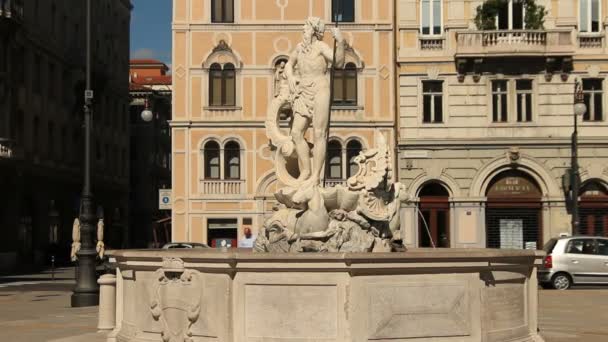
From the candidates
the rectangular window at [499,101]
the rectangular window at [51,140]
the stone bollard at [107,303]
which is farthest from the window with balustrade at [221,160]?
the stone bollard at [107,303]

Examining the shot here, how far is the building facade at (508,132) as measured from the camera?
3988 centimetres

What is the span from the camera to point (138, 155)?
281ft

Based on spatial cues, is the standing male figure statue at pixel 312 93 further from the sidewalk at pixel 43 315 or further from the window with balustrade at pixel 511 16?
the window with balustrade at pixel 511 16

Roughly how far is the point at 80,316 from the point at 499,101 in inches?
928

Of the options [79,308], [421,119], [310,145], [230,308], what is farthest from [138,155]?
[230,308]

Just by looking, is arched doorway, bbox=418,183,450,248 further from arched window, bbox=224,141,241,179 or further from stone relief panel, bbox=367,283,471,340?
stone relief panel, bbox=367,283,471,340

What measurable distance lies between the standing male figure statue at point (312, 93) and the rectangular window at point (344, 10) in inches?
994

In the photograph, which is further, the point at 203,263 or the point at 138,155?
the point at 138,155

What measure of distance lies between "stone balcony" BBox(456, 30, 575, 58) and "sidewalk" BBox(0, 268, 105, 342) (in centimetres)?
1760

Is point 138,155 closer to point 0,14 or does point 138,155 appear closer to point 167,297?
point 0,14

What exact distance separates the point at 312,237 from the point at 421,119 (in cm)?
2546

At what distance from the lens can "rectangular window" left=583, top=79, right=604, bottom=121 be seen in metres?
40.3

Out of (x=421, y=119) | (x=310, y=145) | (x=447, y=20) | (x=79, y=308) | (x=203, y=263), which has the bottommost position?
(x=79, y=308)

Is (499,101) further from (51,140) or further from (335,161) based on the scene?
(51,140)
